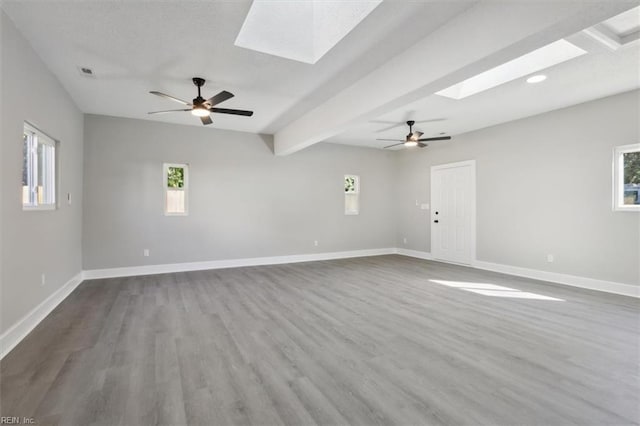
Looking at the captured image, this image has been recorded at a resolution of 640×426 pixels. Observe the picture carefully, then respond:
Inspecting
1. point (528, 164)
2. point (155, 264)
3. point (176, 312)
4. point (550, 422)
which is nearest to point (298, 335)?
point (176, 312)

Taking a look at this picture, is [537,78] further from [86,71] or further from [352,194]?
[86,71]

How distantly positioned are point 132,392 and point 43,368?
937 millimetres

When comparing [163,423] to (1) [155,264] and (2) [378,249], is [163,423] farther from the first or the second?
(2) [378,249]

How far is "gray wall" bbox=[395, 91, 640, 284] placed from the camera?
4.52m

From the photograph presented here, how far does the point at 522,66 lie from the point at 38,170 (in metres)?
6.04

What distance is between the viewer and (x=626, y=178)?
14.8 feet

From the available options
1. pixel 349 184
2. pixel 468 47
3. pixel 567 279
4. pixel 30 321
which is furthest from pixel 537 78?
pixel 30 321

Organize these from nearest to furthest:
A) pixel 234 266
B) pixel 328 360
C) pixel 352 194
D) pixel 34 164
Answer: pixel 328 360 → pixel 34 164 → pixel 234 266 → pixel 352 194

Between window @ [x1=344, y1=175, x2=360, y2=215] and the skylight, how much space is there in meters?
4.79

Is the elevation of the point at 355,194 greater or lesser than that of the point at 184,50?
lesser

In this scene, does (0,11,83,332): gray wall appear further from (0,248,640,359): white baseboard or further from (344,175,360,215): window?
(344,175,360,215): window

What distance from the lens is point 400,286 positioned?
16.2 feet

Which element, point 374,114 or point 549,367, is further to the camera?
point 374,114

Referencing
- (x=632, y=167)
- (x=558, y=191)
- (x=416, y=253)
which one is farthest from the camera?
(x=416, y=253)
